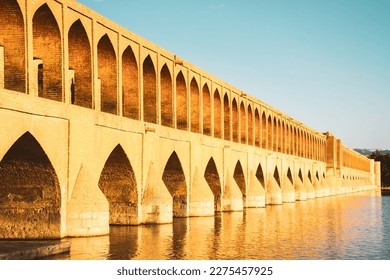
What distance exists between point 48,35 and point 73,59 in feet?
6.05

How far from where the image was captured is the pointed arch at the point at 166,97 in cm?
2620

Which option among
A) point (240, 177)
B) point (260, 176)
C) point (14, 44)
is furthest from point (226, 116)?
point (14, 44)

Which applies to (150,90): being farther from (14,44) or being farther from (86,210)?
(14,44)

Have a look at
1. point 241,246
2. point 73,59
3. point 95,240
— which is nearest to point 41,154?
point 95,240

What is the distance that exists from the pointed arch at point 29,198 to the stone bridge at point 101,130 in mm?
26

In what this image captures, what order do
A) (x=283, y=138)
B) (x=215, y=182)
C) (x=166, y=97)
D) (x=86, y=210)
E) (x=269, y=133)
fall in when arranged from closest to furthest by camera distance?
1. (x=86, y=210)
2. (x=166, y=97)
3. (x=215, y=182)
4. (x=269, y=133)
5. (x=283, y=138)

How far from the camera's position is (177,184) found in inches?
1052

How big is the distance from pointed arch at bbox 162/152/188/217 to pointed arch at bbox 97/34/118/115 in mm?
5622

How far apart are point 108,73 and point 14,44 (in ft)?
17.7

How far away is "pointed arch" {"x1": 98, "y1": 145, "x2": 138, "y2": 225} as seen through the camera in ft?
72.5
